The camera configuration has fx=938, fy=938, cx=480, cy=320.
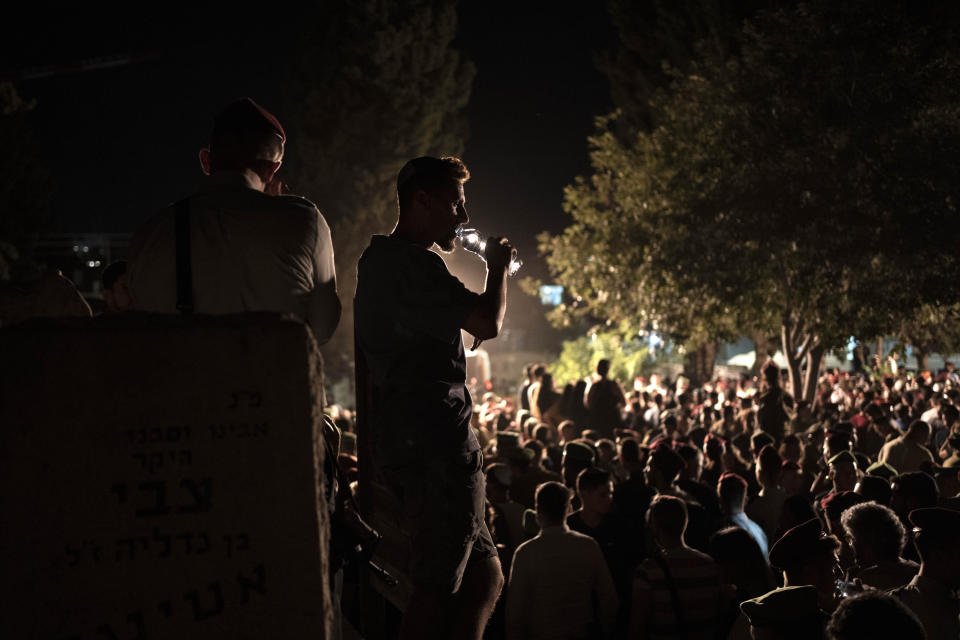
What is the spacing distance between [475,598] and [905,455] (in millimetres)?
7994

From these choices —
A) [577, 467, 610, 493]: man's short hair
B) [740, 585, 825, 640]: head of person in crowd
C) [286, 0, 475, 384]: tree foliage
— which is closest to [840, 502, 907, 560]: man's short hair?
[740, 585, 825, 640]: head of person in crowd

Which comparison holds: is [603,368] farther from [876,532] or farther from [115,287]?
[115,287]

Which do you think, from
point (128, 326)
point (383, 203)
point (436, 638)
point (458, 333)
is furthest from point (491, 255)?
point (383, 203)

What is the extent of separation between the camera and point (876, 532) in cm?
490

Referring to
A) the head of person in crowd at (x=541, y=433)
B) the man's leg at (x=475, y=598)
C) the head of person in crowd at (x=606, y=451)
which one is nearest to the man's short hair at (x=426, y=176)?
the man's leg at (x=475, y=598)

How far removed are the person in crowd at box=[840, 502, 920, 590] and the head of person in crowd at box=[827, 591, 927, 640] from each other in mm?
1805

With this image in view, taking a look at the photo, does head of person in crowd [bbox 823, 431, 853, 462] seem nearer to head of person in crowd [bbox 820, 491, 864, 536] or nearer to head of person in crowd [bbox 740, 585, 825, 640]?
head of person in crowd [bbox 820, 491, 864, 536]

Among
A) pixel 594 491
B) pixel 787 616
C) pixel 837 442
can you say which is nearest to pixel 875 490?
pixel 594 491

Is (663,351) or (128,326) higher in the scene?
(663,351)

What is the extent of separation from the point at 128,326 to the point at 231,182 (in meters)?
1.03

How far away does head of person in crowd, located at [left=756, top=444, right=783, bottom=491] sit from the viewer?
806 centimetres

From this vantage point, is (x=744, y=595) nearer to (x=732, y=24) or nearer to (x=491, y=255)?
(x=491, y=255)

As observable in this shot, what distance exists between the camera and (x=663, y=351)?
128ft

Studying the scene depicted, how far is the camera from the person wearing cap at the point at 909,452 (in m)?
9.56
